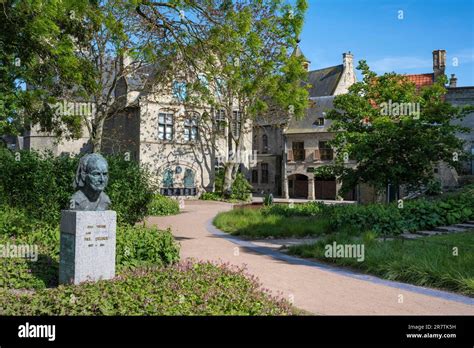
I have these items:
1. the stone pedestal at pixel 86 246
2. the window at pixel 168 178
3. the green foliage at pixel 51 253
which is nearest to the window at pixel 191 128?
the window at pixel 168 178

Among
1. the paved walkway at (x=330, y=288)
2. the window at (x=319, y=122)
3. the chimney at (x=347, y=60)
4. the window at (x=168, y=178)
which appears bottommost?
the paved walkway at (x=330, y=288)

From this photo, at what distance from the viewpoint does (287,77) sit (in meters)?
11.3

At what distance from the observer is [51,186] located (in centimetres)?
1441

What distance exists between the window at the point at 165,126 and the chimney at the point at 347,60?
20.4m

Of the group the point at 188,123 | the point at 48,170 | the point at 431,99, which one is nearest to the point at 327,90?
the point at 188,123

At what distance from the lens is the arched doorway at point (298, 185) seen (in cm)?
4556

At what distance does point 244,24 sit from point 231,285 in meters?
5.77

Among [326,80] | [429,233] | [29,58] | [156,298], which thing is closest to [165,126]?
[326,80]

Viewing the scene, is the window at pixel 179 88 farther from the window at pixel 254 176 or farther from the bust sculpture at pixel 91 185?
the window at pixel 254 176

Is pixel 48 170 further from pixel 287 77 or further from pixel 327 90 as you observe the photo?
pixel 327 90

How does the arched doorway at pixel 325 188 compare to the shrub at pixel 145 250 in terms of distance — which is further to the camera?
the arched doorway at pixel 325 188

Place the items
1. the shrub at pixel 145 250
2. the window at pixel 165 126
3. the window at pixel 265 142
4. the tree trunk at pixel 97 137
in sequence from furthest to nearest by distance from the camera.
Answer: the window at pixel 265 142
the window at pixel 165 126
the tree trunk at pixel 97 137
the shrub at pixel 145 250

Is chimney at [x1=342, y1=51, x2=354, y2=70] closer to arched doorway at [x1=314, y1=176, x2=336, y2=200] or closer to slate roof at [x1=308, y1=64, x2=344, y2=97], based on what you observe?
slate roof at [x1=308, y1=64, x2=344, y2=97]

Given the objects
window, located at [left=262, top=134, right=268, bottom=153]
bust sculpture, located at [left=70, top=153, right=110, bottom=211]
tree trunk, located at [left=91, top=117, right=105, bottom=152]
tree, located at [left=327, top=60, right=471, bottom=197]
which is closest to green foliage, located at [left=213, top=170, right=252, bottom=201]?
window, located at [left=262, top=134, right=268, bottom=153]
